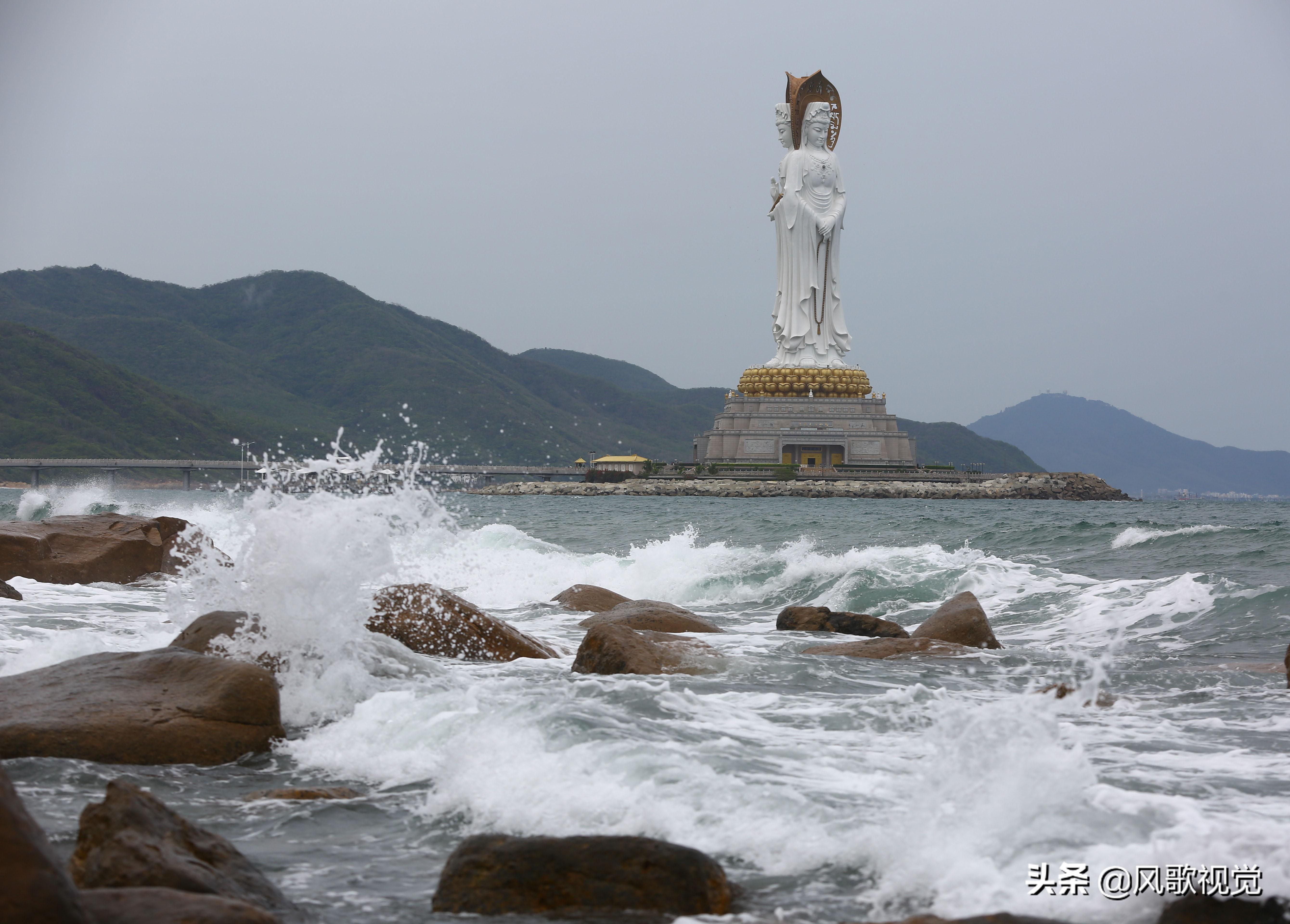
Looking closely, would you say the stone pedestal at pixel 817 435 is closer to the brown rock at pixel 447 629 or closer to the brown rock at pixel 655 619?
the brown rock at pixel 655 619

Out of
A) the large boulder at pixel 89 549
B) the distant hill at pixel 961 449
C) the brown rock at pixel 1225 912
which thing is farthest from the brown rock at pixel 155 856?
the distant hill at pixel 961 449

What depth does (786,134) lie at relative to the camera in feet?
232

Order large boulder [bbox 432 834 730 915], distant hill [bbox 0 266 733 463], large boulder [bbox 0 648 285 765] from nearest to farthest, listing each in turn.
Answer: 1. large boulder [bbox 432 834 730 915]
2. large boulder [bbox 0 648 285 765]
3. distant hill [bbox 0 266 733 463]

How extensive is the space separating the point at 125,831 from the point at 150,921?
24.7 inches

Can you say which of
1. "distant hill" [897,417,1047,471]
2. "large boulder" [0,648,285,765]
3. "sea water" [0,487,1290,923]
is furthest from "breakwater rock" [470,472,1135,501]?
"distant hill" [897,417,1047,471]

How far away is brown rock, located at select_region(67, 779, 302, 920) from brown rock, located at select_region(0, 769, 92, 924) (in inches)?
21.6

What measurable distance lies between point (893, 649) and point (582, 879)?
636 cm

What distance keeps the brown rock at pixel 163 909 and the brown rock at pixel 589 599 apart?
10.7 metres

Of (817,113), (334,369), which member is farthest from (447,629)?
(334,369)

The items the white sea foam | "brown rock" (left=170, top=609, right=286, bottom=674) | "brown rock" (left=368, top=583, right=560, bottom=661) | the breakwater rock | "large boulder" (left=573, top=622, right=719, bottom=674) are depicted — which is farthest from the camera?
the breakwater rock

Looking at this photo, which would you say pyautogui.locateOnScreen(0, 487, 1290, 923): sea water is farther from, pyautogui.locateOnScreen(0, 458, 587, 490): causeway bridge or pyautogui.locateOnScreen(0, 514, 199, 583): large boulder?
pyautogui.locateOnScreen(0, 458, 587, 490): causeway bridge

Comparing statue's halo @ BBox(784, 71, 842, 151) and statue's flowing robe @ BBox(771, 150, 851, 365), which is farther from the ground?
statue's halo @ BBox(784, 71, 842, 151)

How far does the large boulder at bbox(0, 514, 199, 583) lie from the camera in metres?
14.6

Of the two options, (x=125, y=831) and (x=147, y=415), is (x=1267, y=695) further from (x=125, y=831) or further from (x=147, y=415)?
(x=147, y=415)
